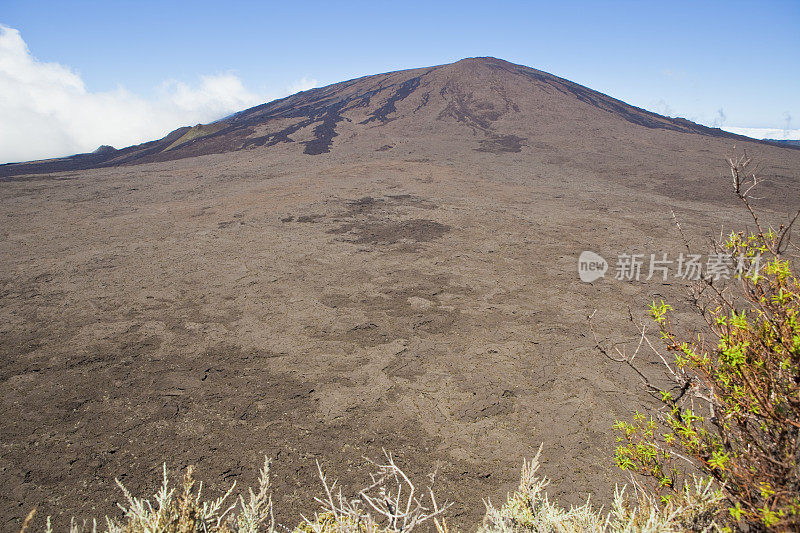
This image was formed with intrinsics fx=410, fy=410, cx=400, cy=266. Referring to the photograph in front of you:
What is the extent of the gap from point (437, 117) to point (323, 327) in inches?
885

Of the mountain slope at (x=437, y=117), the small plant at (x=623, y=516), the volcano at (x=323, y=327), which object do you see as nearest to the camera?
the small plant at (x=623, y=516)

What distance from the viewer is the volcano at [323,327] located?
3.33m

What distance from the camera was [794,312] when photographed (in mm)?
1703

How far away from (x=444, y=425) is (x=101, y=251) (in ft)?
26.1

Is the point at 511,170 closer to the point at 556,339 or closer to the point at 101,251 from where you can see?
the point at 556,339

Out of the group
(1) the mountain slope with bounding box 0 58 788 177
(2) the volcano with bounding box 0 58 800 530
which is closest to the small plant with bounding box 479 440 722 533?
(2) the volcano with bounding box 0 58 800 530

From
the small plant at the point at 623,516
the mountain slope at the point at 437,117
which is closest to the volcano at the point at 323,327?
the small plant at the point at 623,516

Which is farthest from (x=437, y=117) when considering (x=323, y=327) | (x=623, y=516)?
(x=623, y=516)

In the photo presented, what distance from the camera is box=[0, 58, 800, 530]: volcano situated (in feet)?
10.9

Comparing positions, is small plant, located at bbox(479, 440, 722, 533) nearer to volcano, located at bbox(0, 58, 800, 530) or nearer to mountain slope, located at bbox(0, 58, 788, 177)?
volcano, located at bbox(0, 58, 800, 530)

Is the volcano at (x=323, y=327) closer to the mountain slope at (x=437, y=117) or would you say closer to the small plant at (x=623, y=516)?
the small plant at (x=623, y=516)

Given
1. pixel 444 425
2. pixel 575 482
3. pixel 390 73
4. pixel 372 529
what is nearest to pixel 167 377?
pixel 444 425

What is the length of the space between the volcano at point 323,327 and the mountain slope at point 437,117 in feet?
25.7

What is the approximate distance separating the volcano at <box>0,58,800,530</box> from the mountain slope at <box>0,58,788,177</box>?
7826 mm
